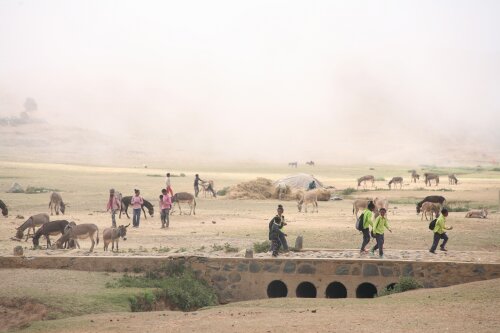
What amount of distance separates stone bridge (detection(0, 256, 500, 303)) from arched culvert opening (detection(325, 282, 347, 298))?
6 centimetres

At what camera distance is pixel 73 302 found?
59.9 ft

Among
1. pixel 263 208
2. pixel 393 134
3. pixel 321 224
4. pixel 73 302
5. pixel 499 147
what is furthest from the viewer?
pixel 393 134

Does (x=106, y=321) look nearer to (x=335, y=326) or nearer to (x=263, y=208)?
(x=335, y=326)

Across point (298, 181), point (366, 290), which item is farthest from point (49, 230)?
point (298, 181)

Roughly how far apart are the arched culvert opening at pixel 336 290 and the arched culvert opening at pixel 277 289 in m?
1.24

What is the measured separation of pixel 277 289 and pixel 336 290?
175cm

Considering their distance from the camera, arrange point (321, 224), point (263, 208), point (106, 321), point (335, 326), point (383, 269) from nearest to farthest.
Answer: point (335, 326) < point (106, 321) < point (383, 269) < point (321, 224) < point (263, 208)

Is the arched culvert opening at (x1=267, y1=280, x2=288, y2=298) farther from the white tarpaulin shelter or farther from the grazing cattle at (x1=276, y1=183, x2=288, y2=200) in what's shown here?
the white tarpaulin shelter

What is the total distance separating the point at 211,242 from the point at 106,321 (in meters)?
10.5

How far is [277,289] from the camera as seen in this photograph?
22609 mm

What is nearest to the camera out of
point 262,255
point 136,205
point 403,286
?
point 403,286

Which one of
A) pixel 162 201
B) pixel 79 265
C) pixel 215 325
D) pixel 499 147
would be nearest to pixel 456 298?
pixel 215 325

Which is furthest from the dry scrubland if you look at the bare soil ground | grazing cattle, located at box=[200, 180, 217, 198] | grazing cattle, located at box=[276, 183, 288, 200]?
grazing cattle, located at box=[200, 180, 217, 198]

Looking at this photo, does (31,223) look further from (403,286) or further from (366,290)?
(403,286)
